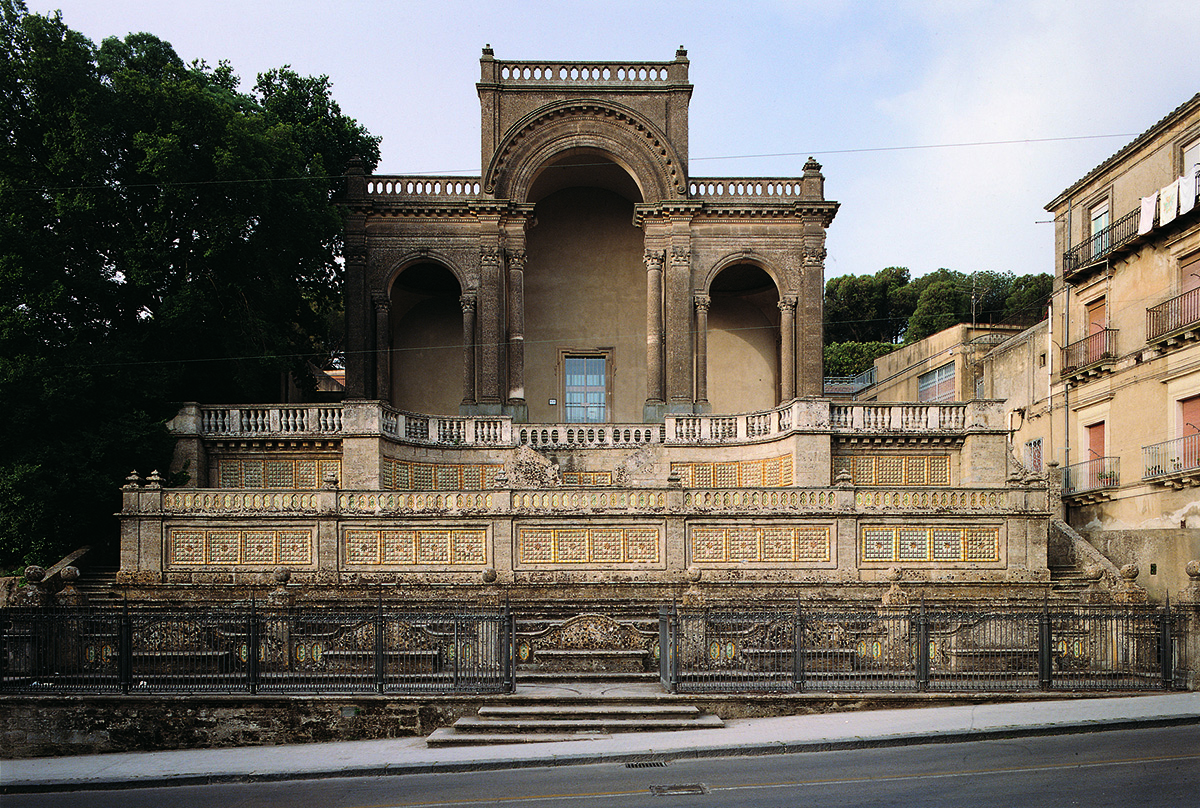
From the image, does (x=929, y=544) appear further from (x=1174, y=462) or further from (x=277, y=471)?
(x=277, y=471)

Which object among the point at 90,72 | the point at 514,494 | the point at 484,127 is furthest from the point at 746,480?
the point at 90,72

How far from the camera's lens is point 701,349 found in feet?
97.8

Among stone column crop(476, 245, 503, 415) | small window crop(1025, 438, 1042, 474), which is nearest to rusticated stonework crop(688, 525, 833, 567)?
stone column crop(476, 245, 503, 415)

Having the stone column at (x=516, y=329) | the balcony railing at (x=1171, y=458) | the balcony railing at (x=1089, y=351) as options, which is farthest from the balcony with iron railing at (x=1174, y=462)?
the stone column at (x=516, y=329)

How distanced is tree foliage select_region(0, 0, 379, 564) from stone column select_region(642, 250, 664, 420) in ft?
33.6

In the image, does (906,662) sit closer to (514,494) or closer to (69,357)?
(514,494)

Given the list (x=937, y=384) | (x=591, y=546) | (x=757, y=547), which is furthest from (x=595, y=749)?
(x=937, y=384)

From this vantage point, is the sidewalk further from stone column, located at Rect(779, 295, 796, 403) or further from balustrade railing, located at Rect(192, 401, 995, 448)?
stone column, located at Rect(779, 295, 796, 403)

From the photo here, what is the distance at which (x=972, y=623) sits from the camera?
13.8m

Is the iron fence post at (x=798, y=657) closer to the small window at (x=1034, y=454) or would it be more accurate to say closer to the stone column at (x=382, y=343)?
the stone column at (x=382, y=343)

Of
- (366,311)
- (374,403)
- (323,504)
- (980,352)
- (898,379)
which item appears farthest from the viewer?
(898,379)

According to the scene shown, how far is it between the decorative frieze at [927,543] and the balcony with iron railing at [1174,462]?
19.8 feet

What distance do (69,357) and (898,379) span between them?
107ft

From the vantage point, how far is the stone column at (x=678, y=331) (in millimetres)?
29188
